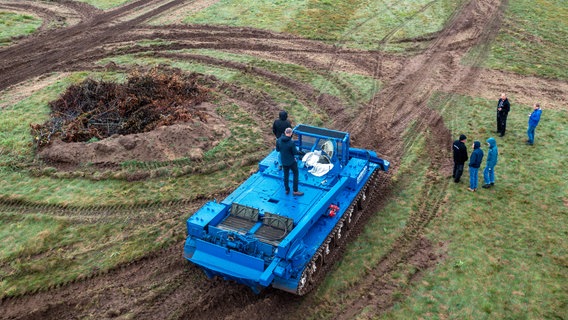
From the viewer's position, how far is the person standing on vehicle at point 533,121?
Answer: 15148 millimetres

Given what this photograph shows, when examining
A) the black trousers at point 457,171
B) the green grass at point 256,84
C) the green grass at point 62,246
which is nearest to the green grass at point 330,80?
the green grass at point 256,84

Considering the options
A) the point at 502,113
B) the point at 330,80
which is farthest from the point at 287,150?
the point at 330,80

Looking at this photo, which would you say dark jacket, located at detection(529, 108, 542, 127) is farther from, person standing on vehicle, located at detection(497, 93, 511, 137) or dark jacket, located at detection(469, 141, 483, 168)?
dark jacket, located at detection(469, 141, 483, 168)

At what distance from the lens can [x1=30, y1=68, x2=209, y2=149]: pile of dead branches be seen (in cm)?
1588

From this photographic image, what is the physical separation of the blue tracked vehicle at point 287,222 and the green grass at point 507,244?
208cm

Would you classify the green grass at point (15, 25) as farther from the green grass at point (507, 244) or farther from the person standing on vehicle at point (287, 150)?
the green grass at point (507, 244)

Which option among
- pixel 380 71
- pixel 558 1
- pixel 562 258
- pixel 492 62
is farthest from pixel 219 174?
pixel 558 1

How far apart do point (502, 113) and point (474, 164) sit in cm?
403

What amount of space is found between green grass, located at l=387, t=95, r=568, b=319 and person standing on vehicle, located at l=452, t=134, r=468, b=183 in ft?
1.29

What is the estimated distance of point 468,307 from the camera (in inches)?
372

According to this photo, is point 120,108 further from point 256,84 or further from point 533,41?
point 533,41

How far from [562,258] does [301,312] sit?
620 cm

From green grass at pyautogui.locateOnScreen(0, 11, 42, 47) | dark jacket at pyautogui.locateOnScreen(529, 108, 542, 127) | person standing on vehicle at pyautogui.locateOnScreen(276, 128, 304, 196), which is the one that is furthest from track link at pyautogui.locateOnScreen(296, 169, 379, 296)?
green grass at pyautogui.locateOnScreen(0, 11, 42, 47)

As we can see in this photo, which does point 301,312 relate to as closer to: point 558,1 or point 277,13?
point 277,13
